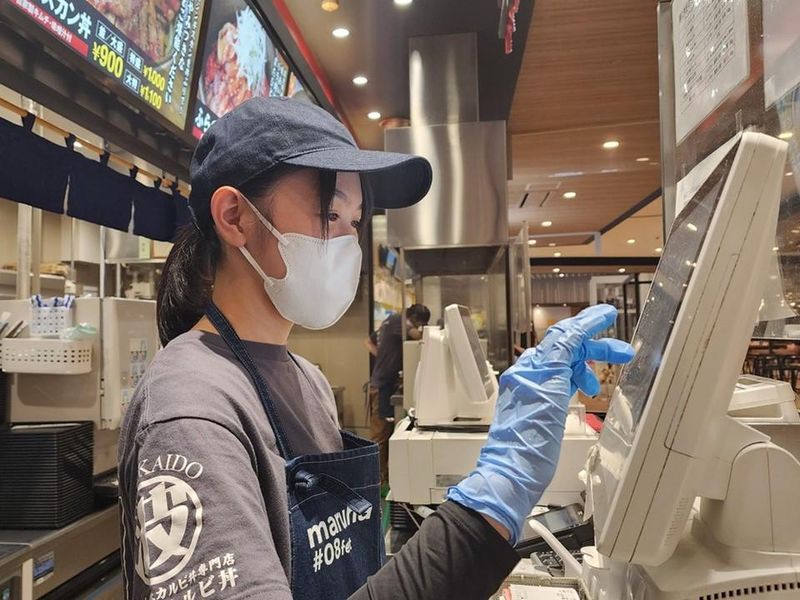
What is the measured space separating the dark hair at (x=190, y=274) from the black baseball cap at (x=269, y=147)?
73mm

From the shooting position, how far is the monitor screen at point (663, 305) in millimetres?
611

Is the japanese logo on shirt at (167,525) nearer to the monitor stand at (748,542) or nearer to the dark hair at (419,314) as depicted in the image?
the monitor stand at (748,542)

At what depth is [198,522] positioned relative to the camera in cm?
63

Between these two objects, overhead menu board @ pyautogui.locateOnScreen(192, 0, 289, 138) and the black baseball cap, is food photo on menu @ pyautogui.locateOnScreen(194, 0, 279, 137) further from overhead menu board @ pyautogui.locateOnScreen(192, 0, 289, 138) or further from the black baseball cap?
the black baseball cap

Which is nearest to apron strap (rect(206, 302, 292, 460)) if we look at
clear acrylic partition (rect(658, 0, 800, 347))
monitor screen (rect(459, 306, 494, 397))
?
clear acrylic partition (rect(658, 0, 800, 347))

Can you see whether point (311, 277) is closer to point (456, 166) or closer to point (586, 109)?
point (456, 166)

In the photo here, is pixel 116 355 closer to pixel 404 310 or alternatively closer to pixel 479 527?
pixel 404 310

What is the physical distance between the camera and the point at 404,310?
3895mm

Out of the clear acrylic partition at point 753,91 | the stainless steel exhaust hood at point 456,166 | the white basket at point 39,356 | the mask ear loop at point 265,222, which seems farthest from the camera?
the stainless steel exhaust hood at point 456,166

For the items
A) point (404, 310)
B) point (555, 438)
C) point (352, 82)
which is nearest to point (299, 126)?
point (555, 438)

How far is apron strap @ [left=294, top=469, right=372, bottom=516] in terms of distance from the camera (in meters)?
0.84

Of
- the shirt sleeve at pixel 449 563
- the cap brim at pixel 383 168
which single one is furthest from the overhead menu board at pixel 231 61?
the shirt sleeve at pixel 449 563

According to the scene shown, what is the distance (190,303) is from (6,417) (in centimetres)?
202

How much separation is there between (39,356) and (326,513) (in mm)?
2039
